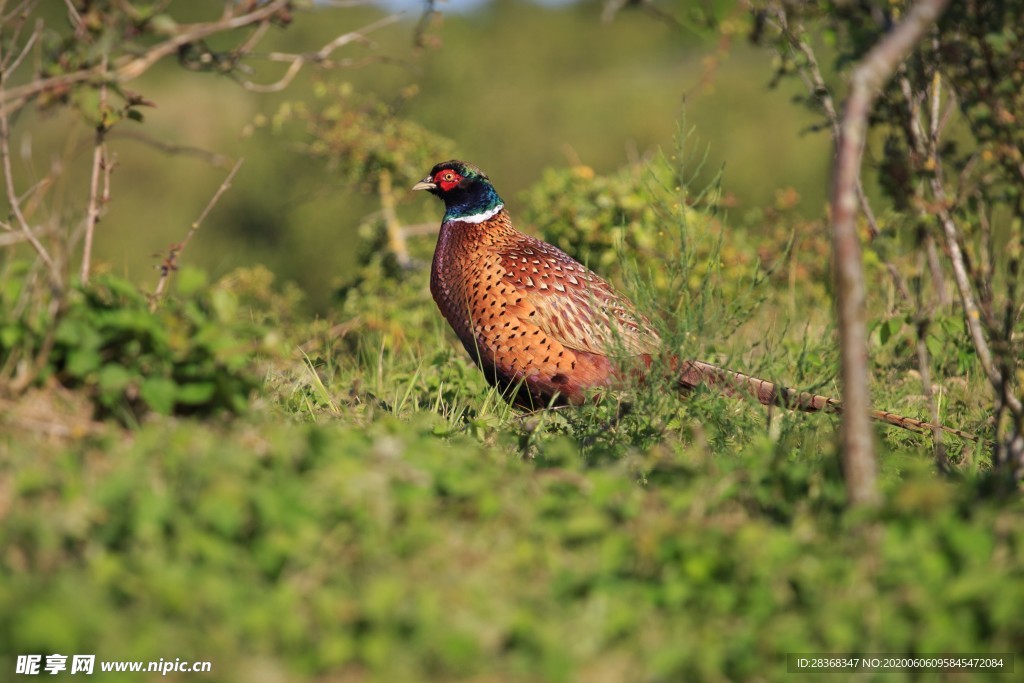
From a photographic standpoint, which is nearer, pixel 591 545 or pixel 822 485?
pixel 591 545

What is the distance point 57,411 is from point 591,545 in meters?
1.70

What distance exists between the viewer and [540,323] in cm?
511

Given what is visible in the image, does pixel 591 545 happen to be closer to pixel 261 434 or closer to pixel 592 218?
pixel 261 434

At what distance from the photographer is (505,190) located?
28750mm

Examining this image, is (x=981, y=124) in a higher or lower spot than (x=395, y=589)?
higher

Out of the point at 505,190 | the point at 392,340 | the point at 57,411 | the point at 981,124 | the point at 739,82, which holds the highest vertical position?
the point at 981,124

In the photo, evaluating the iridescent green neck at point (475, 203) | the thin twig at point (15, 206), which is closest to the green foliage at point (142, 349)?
the thin twig at point (15, 206)

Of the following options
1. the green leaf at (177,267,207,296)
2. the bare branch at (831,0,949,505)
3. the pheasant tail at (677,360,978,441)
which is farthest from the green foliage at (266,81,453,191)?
the bare branch at (831,0,949,505)

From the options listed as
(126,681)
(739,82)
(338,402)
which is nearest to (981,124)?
(338,402)

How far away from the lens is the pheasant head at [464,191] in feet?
18.6

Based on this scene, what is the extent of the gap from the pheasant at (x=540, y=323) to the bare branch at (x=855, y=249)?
5.65ft

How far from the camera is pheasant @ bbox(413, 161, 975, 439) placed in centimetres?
495

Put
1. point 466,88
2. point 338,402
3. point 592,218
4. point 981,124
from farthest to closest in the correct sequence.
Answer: point 466,88 < point 592,218 < point 338,402 < point 981,124

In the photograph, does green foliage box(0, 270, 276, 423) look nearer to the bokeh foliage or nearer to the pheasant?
the bokeh foliage
